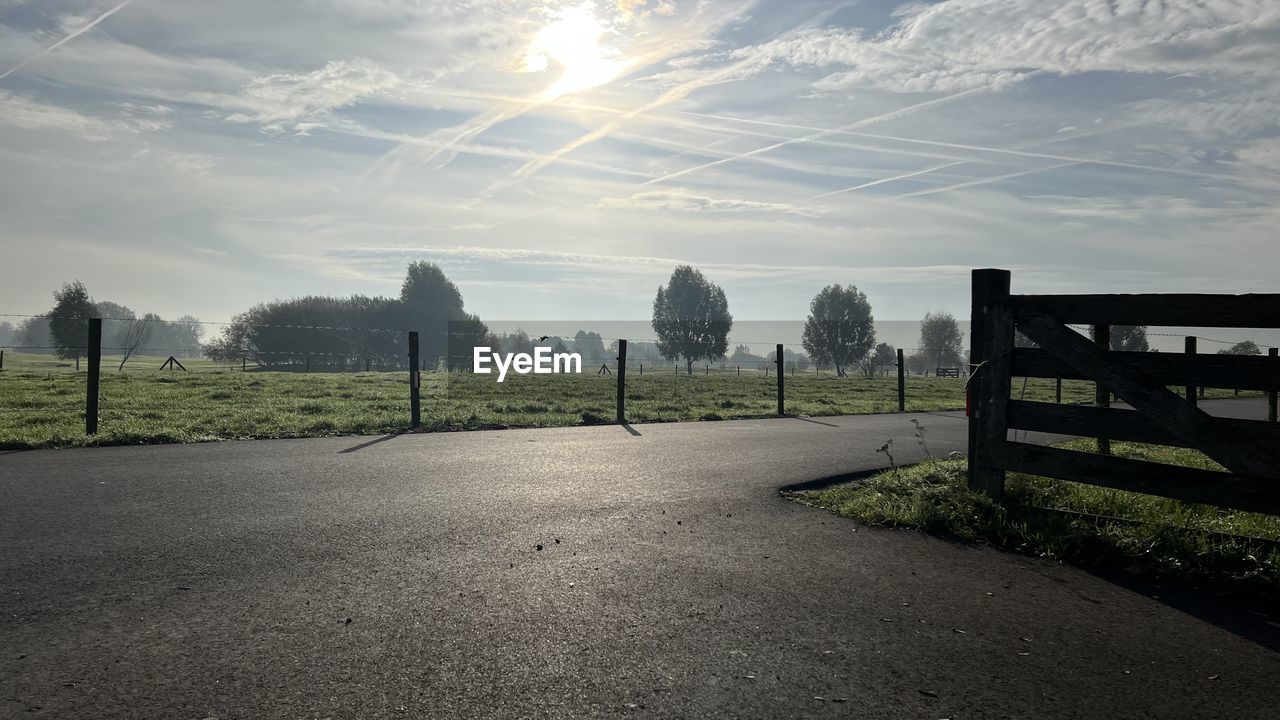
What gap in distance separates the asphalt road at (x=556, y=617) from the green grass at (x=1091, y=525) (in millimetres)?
358

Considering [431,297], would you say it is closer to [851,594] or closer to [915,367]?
[915,367]

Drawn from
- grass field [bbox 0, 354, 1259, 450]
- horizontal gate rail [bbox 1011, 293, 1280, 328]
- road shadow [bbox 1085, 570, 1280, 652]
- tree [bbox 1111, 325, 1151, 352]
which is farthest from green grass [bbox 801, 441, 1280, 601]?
tree [bbox 1111, 325, 1151, 352]

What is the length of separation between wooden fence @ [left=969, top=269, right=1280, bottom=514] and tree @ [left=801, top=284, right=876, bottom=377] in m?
98.6

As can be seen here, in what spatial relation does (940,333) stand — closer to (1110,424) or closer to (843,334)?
(843,334)

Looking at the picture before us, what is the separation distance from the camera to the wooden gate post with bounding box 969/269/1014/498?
653 centimetres

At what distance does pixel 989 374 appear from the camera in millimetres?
6656

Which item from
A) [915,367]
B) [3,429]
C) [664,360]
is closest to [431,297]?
[664,360]

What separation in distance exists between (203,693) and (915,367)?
490ft

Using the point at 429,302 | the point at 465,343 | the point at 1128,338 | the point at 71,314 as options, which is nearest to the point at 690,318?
the point at 465,343

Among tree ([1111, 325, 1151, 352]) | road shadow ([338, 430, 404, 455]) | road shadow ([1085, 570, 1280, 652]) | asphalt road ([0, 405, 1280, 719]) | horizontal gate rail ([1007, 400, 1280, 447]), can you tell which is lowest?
road shadow ([1085, 570, 1280, 652])

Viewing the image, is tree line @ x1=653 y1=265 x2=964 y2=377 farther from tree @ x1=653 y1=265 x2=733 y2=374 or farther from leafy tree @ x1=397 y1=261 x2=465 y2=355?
leafy tree @ x1=397 y1=261 x2=465 y2=355

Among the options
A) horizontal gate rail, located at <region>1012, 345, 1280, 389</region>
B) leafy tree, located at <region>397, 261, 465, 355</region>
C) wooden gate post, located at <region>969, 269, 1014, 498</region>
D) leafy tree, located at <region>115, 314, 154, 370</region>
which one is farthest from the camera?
leafy tree, located at <region>397, 261, 465, 355</region>

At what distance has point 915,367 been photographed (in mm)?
141625

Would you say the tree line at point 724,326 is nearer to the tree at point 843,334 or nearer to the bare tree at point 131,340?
the tree at point 843,334
